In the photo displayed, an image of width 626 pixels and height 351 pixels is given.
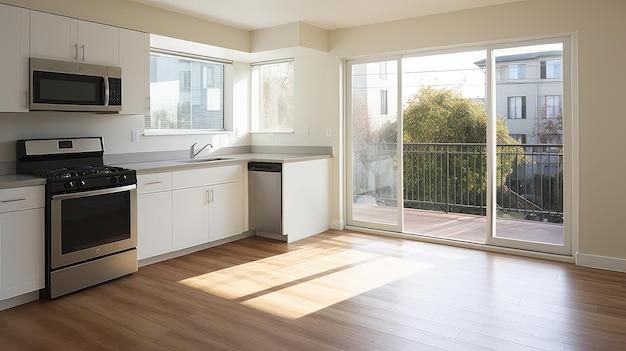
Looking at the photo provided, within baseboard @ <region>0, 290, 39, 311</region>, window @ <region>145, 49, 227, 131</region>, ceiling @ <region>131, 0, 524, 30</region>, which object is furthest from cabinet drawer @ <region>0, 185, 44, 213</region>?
ceiling @ <region>131, 0, 524, 30</region>

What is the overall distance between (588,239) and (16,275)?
4520 mm

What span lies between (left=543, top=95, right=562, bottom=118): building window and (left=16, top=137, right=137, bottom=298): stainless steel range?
12.3 feet

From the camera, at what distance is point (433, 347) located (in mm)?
2516

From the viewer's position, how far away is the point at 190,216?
14.6 feet

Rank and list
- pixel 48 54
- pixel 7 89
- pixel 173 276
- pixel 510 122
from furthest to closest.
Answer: pixel 510 122 < pixel 173 276 < pixel 48 54 < pixel 7 89

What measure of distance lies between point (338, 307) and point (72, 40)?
9.66 feet

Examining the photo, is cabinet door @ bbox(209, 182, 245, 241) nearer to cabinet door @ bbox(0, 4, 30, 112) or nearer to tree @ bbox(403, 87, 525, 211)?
cabinet door @ bbox(0, 4, 30, 112)

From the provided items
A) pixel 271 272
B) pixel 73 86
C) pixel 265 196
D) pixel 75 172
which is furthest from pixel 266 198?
pixel 73 86

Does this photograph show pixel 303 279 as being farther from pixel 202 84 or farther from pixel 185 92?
pixel 202 84

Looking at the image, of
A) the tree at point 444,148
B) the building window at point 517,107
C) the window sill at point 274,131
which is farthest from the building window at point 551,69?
the window sill at point 274,131

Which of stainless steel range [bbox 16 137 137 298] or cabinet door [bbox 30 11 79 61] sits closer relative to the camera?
stainless steel range [bbox 16 137 137 298]

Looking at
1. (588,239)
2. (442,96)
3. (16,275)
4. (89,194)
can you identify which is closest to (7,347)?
(16,275)

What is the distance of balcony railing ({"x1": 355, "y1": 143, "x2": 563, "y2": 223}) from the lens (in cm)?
439

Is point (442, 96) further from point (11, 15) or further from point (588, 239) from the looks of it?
point (11, 15)
